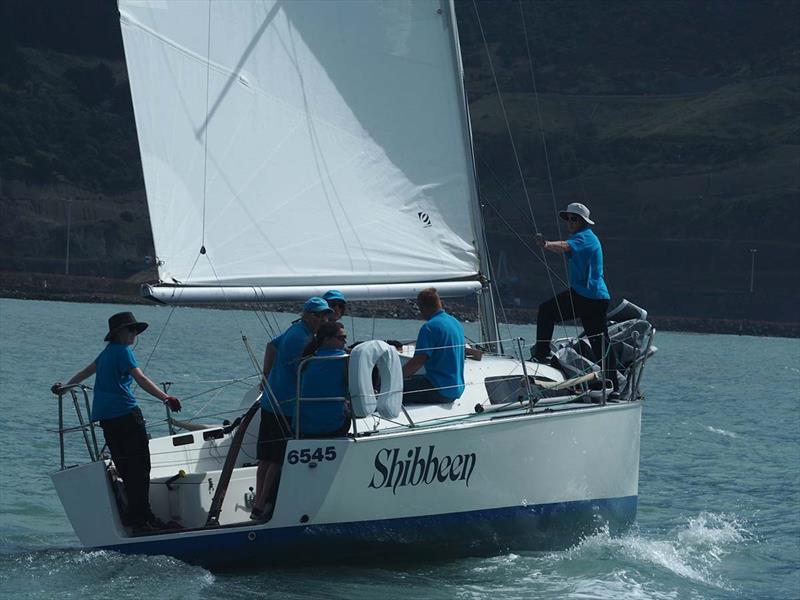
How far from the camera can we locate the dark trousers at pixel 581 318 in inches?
394

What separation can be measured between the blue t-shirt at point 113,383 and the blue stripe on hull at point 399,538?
767 mm

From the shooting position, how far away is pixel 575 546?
955 centimetres

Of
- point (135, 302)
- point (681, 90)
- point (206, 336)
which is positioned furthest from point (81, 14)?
point (206, 336)

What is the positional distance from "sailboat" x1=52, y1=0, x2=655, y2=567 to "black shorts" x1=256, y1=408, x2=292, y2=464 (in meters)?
0.17

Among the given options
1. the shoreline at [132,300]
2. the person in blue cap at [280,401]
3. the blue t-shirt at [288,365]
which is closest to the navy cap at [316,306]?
the person in blue cap at [280,401]

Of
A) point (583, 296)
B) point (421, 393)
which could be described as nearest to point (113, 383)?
point (421, 393)

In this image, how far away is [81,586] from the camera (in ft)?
25.5

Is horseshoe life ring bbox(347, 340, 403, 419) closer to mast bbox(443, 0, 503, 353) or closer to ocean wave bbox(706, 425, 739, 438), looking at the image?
mast bbox(443, 0, 503, 353)

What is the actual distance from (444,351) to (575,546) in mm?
1675

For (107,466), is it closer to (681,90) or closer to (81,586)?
(81,586)

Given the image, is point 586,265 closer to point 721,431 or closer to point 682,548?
point 682,548

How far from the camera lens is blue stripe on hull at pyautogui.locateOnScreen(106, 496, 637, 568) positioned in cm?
824

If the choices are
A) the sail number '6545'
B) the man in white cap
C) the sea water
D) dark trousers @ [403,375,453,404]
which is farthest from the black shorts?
the man in white cap

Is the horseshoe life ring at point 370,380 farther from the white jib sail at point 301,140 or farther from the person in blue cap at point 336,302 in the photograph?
the white jib sail at point 301,140
